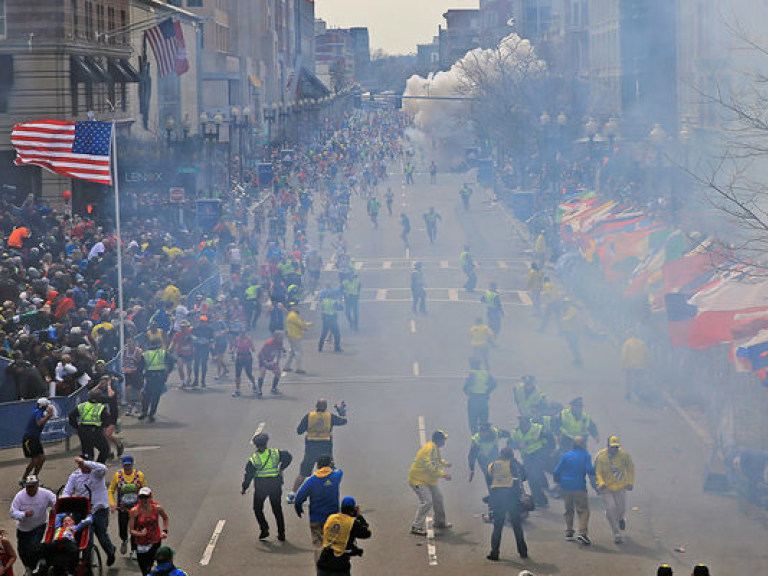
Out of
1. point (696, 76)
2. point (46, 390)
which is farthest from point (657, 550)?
point (696, 76)

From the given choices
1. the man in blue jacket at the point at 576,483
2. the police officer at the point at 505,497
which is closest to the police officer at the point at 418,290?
the man in blue jacket at the point at 576,483

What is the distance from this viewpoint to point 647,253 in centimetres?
2814

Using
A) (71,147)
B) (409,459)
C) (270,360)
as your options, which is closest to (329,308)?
(270,360)

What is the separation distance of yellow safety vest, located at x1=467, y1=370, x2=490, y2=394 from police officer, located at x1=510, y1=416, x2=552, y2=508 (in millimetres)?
2531

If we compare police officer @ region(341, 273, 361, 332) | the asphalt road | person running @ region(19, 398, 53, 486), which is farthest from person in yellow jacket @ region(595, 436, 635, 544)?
police officer @ region(341, 273, 361, 332)

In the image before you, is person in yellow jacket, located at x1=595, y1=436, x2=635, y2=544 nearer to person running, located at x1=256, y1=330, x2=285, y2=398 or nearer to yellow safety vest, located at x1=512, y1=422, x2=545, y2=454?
yellow safety vest, located at x1=512, y1=422, x2=545, y2=454

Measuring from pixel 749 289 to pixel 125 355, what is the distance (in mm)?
9301

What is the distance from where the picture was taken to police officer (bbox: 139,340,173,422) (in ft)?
70.5

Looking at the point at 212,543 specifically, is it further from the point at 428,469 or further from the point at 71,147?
the point at 71,147

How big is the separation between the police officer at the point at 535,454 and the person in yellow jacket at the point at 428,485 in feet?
4.63

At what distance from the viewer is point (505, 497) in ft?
47.9

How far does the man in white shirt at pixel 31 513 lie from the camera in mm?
13367

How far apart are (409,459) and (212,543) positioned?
424 centimetres

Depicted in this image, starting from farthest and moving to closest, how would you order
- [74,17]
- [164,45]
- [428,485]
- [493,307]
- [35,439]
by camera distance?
[164,45] → [74,17] → [493,307] → [35,439] → [428,485]
